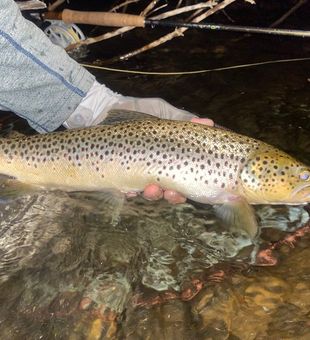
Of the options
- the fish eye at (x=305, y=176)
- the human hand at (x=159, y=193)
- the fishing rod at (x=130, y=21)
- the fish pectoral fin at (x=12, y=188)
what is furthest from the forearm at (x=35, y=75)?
the fish eye at (x=305, y=176)

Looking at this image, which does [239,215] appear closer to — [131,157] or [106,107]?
[131,157]

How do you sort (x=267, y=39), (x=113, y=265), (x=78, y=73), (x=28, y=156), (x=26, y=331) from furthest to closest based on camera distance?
1. (x=267, y=39)
2. (x=78, y=73)
3. (x=28, y=156)
4. (x=113, y=265)
5. (x=26, y=331)

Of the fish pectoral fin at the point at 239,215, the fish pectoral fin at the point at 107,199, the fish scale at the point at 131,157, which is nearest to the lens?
the fish pectoral fin at the point at 239,215

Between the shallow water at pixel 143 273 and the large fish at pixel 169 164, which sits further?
the large fish at pixel 169 164

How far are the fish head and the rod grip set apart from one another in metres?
1.90

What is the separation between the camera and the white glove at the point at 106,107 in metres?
2.79

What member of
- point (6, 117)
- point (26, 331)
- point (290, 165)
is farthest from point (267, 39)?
point (26, 331)

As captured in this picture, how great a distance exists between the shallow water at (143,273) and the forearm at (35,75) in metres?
0.54

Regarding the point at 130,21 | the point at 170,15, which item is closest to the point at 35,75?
the point at 130,21

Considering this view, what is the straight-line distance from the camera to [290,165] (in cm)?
229

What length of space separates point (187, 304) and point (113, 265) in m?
0.47

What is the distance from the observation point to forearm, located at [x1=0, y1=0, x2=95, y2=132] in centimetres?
232

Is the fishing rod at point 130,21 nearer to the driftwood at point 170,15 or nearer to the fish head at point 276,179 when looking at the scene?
the driftwood at point 170,15

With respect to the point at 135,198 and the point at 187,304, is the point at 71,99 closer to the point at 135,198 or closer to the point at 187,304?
the point at 135,198
